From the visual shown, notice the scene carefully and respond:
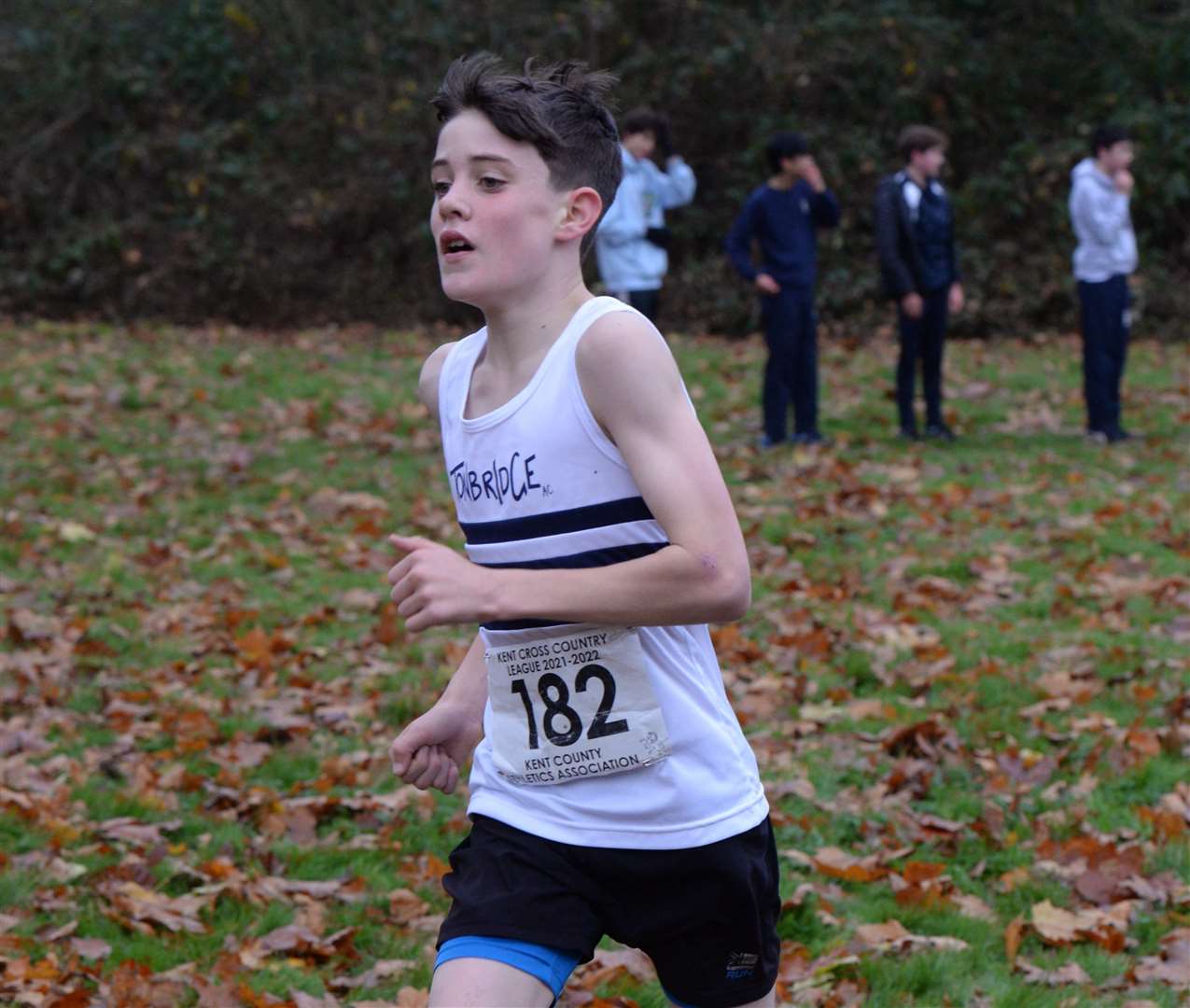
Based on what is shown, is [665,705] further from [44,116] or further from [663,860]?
[44,116]

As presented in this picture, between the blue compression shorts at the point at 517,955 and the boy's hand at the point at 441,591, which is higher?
the boy's hand at the point at 441,591

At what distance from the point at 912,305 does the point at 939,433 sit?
1.01 meters

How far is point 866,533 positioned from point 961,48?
38.4 feet

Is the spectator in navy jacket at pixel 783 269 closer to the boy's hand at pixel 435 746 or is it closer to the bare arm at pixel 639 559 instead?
the boy's hand at pixel 435 746

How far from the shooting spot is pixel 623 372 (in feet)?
7.63

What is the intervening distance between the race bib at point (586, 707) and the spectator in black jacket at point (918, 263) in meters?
9.20

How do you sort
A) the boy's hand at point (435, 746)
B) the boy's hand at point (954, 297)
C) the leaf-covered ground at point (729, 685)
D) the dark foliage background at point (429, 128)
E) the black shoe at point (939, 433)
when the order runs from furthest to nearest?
1. the dark foliage background at point (429, 128)
2. the black shoe at point (939, 433)
3. the boy's hand at point (954, 297)
4. the leaf-covered ground at point (729, 685)
5. the boy's hand at point (435, 746)

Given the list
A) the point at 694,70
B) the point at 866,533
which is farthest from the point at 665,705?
the point at 694,70

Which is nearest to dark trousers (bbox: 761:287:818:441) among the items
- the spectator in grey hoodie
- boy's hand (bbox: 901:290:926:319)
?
boy's hand (bbox: 901:290:926:319)

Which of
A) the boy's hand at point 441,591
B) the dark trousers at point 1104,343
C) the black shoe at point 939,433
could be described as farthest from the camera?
the black shoe at point 939,433

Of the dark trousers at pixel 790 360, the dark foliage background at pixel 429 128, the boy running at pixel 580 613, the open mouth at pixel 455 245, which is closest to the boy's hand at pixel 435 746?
the boy running at pixel 580 613

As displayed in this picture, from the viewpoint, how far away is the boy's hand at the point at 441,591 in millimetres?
2172

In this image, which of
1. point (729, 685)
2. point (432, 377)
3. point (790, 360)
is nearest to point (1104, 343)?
point (790, 360)

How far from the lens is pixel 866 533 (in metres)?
8.79
